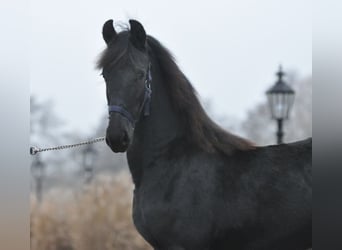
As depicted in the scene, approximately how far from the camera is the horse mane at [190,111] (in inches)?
141

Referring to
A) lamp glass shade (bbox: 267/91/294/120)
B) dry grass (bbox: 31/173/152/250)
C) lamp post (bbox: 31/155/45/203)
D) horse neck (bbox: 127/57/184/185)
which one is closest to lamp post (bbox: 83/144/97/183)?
dry grass (bbox: 31/173/152/250)

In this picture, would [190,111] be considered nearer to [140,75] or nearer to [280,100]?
[140,75]

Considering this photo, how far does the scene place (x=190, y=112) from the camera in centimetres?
360

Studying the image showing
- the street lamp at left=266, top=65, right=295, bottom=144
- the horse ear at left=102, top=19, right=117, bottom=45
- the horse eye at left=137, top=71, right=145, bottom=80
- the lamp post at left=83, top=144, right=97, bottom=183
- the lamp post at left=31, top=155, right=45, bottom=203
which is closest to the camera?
the horse eye at left=137, top=71, right=145, bottom=80

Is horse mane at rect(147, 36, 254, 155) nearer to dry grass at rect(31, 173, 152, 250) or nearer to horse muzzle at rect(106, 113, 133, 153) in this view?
horse muzzle at rect(106, 113, 133, 153)

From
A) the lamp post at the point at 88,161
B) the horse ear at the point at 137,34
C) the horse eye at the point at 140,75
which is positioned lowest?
the lamp post at the point at 88,161

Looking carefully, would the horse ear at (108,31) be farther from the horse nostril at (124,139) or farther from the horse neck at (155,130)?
the horse nostril at (124,139)

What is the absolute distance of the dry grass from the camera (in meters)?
7.27

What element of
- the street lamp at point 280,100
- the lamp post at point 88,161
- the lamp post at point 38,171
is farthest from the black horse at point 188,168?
the lamp post at point 38,171

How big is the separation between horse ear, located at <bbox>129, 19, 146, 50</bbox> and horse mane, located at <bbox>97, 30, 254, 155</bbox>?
0.25ft

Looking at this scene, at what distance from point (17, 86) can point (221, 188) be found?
1.41m

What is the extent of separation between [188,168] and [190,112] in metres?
0.37

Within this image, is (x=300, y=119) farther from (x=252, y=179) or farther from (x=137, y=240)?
(x=252, y=179)

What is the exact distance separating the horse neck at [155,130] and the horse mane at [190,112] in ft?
0.15
